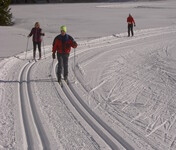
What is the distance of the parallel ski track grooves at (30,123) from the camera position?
5273 millimetres

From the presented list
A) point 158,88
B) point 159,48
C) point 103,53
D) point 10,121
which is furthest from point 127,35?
point 10,121

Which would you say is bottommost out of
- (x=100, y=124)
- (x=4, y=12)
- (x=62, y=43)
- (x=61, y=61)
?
(x=100, y=124)

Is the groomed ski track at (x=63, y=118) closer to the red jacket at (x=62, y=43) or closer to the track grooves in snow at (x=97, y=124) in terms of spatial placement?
the track grooves in snow at (x=97, y=124)

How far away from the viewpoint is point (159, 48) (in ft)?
53.8

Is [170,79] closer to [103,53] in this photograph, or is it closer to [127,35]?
[103,53]

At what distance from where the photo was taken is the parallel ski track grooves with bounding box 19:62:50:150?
17.3 ft

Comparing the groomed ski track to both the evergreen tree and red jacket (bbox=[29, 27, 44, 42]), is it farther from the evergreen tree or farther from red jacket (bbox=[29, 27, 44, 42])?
the evergreen tree

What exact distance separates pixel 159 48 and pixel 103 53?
3.50m

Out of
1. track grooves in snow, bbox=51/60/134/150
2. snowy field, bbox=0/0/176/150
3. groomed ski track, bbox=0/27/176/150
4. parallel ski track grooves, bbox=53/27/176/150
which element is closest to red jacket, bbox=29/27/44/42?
snowy field, bbox=0/0/176/150

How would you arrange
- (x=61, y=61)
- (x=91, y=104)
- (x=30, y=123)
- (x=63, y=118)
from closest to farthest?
(x=30, y=123) < (x=63, y=118) < (x=91, y=104) < (x=61, y=61)

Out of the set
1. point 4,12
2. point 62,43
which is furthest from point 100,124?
point 4,12

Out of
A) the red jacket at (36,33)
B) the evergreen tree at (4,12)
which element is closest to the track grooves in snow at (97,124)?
the red jacket at (36,33)

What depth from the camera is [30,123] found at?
6.13 meters

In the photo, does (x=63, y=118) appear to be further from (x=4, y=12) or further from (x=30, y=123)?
(x=4, y=12)
